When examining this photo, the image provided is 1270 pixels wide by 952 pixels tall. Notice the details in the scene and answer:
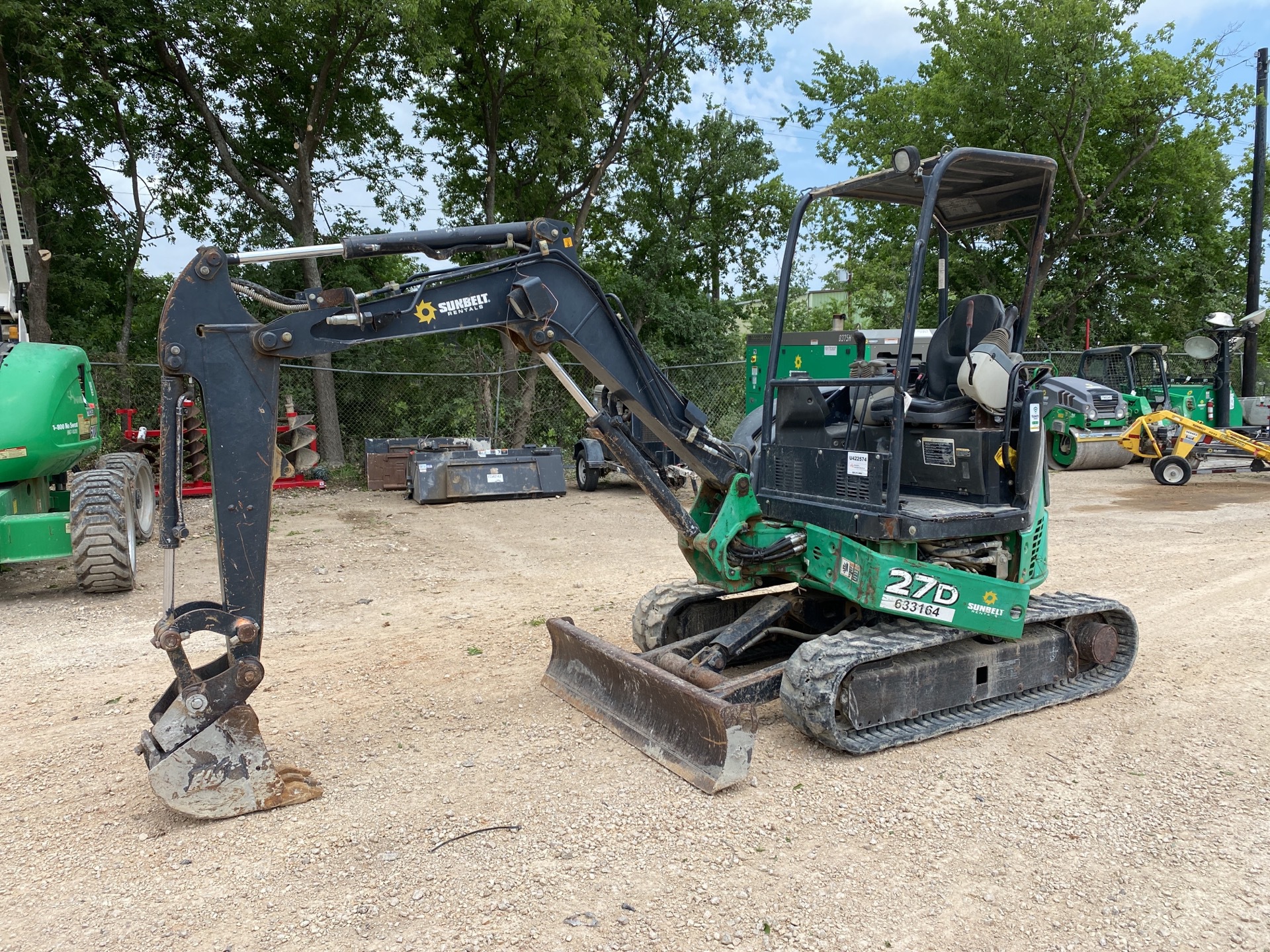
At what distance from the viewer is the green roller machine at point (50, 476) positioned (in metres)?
7.39

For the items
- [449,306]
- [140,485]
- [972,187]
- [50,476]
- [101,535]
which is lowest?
[101,535]

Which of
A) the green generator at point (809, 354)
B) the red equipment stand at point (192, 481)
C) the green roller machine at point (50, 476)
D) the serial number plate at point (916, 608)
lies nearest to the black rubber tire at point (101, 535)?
the green roller machine at point (50, 476)

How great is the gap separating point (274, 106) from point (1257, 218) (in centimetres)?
2091

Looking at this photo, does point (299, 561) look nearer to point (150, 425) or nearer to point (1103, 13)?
point (150, 425)

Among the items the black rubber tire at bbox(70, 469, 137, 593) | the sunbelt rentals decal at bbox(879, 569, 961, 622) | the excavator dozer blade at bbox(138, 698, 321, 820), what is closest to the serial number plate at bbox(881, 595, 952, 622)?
the sunbelt rentals decal at bbox(879, 569, 961, 622)

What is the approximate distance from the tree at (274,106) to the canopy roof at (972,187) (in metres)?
11.1

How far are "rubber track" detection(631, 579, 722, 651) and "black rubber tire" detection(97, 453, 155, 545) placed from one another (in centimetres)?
623

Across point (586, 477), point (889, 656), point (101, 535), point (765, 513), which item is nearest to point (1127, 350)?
point (586, 477)

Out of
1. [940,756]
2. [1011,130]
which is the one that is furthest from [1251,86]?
[940,756]

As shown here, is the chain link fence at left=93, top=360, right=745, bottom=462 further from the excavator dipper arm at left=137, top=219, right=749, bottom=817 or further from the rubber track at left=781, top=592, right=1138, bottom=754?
the rubber track at left=781, top=592, right=1138, bottom=754

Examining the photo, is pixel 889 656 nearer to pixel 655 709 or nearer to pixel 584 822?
pixel 655 709

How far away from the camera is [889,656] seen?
458 cm

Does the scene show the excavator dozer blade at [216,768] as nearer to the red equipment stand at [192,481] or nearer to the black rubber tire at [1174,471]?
the red equipment stand at [192,481]

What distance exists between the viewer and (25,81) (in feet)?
48.1
